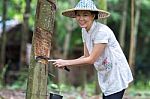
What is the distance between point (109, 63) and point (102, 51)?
21 centimetres

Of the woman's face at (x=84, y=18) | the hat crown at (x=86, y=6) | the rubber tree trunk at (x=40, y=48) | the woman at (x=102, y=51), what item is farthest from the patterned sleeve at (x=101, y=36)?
the rubber tree trunk at (x=40, y=48)

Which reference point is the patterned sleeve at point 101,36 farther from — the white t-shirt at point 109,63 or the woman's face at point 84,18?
the woman's face at point 84,18

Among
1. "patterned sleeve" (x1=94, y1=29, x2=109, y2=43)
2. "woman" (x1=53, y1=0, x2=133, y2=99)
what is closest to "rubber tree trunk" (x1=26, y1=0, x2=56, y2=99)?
"woman" (x1=53, y1=0, x2=133, y2=99)

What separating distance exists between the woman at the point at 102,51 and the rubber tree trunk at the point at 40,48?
30 centimetres

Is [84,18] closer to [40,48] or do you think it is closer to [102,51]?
[102,51]

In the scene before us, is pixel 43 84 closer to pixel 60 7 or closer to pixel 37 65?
pixel 37 65

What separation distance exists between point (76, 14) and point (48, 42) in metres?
0.48

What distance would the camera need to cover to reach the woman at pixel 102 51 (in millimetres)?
4664

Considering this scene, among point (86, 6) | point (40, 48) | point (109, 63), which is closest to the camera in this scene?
point (40, 48)

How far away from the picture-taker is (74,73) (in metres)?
21.8

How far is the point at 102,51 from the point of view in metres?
4.69

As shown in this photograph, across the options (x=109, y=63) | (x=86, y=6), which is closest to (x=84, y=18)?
(x=86, y=6)

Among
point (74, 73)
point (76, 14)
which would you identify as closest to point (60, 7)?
point (74, 73)

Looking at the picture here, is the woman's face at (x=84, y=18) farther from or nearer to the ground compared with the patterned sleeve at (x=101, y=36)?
farther from the ground
